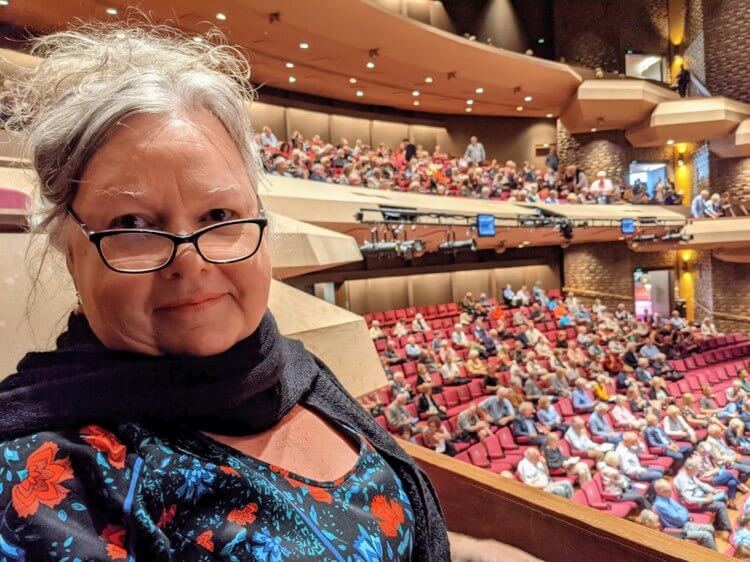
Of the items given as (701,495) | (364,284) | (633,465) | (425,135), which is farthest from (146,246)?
(425,135)

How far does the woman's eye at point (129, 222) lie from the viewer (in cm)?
54

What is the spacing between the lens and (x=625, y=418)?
583cm

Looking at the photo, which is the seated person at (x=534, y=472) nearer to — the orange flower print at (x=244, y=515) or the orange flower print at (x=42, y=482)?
the orange flower print at (x=244, y=515)

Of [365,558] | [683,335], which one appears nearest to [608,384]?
[683,335]

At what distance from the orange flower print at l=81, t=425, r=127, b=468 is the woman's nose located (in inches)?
6.7

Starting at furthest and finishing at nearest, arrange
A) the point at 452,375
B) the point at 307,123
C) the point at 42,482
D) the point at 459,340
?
the point at 307,123
the point at 459,340
the point at 452,375
the point at 42,482

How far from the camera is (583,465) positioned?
4312mm

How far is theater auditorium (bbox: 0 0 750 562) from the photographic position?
51cm

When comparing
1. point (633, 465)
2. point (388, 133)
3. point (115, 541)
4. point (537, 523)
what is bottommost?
point (633, 465)

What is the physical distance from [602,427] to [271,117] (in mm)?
9861

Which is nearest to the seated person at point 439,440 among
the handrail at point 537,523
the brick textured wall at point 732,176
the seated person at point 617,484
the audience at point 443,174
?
the seated person at point 617,484

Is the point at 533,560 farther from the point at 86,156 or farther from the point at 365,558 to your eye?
the point at 86,156

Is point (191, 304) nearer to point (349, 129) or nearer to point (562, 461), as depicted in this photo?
point (562, 461)

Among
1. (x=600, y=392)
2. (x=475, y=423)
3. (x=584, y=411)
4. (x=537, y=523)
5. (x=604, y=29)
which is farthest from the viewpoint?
(x=604, y=29)
